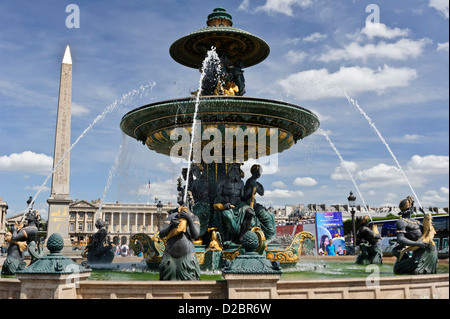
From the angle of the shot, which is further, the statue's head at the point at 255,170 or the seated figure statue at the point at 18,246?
the statue's head at the point at 255,170

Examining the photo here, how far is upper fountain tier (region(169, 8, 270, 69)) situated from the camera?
44.3 ft

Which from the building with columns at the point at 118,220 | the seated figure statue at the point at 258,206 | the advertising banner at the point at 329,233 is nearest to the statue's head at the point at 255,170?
the seated figure statue at the point at 258,206

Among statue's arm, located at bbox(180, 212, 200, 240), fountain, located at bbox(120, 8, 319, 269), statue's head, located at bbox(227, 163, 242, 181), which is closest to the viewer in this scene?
statue's arm, located at bbox(180, 212, 200, 240)

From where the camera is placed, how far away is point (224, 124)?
11797mm

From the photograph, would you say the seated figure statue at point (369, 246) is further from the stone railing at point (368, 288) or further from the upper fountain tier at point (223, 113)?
the stone railing at point (368, 288)

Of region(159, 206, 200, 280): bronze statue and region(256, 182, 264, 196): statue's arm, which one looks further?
region(256, 182, 264, 196): statue's arm

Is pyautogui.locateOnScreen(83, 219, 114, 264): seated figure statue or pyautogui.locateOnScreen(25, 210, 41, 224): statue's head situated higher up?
pyautogui.locateOnScreen(25, 210, 41, 224): statue's head

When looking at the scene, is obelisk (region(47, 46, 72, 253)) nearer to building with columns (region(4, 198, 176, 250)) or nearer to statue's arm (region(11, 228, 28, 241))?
statue's arm (region(11, 228, 28, 241))

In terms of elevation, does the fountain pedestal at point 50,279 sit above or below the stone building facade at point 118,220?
below

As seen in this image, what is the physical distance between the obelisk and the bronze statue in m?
26.3

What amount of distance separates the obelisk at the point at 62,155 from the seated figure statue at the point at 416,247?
90.0ft

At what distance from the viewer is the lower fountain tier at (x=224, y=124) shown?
441 inches

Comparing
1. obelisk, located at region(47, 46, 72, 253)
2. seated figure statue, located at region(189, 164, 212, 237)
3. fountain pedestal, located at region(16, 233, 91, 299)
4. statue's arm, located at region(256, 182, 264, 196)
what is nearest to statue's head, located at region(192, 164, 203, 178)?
seated figure statue, located at region(189, 164, 212, 237)
